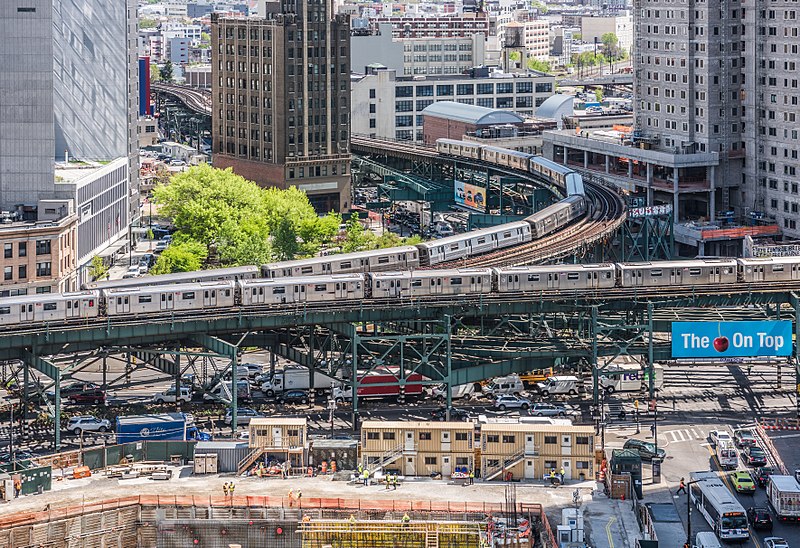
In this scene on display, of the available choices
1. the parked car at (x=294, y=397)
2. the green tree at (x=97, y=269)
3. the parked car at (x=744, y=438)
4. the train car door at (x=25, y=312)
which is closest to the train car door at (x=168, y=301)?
the train car door at (x=25, y=312)

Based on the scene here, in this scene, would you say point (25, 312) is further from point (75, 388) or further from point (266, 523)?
point (266, 523)

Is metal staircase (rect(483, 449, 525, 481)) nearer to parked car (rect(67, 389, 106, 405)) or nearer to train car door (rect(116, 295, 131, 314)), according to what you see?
train car door (rect(116, 295, 131, 314))

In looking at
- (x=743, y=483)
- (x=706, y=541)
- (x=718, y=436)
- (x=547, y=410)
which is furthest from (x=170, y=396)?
(x=706, y=541)

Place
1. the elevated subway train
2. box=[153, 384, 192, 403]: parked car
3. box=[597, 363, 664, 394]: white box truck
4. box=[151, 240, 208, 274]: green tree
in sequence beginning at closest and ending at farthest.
→ the elevated subway train → box=[153, 384, 192, 403]: parked car → box=[597, 363, 664, 394]: white box truck → box=[151, 240, 208, 274]: green tree

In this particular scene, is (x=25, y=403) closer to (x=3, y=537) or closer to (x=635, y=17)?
(x=3, y=537)

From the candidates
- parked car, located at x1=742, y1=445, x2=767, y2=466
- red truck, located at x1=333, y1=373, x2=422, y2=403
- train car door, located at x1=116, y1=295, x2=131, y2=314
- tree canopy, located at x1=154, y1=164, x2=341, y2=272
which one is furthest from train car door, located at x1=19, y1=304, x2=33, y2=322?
tree canopy, located at x1=154, y1=164, x2=341, y2=272

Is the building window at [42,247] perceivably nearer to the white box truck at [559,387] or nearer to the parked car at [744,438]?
the white box truck at [559,387]
